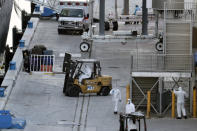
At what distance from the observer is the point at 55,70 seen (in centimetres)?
4197

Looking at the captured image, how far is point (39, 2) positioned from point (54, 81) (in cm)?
1766

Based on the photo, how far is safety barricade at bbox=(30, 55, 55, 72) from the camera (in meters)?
40.9

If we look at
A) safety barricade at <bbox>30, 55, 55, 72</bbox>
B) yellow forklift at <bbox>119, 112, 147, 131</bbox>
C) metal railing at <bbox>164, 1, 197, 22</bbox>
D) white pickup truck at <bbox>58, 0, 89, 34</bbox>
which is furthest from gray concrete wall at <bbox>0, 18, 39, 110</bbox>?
metal railing at <bbox>164, 1, 197, 22</bbox>

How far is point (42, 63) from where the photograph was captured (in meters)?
41.5

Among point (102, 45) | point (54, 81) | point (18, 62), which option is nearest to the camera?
point (54, 81)

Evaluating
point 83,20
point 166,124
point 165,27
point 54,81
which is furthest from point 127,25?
point 166,124

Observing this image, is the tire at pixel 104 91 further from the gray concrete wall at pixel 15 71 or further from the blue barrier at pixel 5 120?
the blue barrier at pixel 5 120

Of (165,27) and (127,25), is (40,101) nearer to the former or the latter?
(165,27)

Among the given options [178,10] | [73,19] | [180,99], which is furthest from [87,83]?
[73,19]

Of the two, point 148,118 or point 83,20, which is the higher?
point 83,20

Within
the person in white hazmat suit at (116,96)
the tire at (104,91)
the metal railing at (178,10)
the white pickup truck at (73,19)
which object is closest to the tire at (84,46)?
the white pickup truck at (73,19)

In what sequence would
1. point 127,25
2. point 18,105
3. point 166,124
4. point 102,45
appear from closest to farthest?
point 166,124 < point 18,105 < point 102,45 < point 127,25

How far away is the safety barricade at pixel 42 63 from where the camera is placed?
40.9m

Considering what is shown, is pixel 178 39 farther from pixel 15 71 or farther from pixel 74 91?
pixel 15 71
